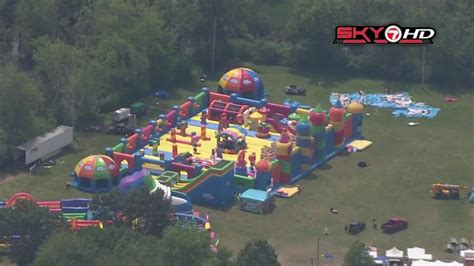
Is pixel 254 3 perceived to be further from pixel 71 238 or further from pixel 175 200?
pixel 71 238

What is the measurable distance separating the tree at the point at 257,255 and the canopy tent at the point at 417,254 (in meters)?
8.05

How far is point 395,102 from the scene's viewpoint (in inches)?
3903

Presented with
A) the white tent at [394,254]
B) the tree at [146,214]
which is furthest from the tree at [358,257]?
the tree at [146,214]

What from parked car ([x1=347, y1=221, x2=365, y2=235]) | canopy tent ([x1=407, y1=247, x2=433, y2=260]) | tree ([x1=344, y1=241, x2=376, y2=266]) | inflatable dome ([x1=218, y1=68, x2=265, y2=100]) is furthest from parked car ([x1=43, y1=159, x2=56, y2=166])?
tree ([x1=344, y1=241, x2=376, y2=266])

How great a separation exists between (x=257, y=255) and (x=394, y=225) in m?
11.6

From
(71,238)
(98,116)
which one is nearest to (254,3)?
(98,116)

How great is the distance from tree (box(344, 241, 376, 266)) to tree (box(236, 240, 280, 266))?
134 inches

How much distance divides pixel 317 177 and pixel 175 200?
11099mm

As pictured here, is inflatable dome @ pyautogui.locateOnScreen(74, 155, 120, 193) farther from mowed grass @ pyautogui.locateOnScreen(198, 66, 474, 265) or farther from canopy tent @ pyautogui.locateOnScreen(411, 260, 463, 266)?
canopy tent @ pyautogui.locateOnScreen(411, 260, 463, 266)

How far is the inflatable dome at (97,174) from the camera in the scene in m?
81.1

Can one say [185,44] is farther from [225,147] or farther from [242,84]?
[225,147]

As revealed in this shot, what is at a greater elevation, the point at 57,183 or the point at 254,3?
the point at 254,3

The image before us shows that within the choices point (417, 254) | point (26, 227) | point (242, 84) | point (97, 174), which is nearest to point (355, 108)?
point (242, 84)

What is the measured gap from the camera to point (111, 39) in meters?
95.2
